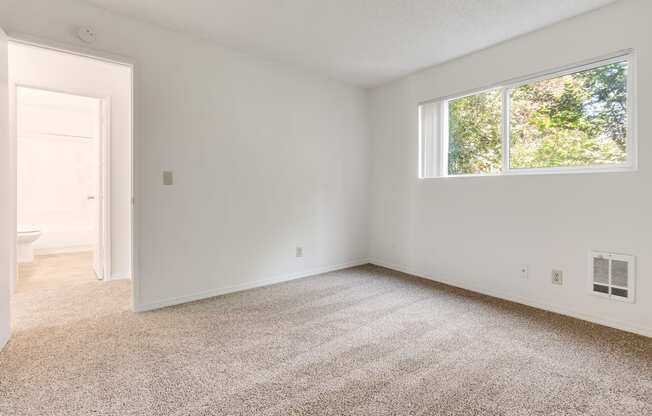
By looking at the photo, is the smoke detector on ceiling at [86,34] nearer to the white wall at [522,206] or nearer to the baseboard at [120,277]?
the baseboard at [120,277]

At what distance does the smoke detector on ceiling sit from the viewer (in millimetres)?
2424

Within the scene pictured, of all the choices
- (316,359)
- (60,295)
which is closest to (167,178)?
(60,295)

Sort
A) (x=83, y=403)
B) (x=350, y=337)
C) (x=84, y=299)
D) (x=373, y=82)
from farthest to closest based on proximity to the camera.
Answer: (x=373, y=82)
(x=84, y=299)
(x=350, y=337)
(x=83, y=403)

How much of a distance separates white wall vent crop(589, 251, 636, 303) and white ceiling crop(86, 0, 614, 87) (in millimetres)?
1865

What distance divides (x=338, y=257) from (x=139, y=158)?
2504 mm

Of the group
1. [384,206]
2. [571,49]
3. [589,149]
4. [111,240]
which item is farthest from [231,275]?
[571,49]

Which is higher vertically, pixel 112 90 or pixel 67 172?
pixel 112 90

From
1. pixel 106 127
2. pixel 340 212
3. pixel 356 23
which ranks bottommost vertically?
pixel 340 212

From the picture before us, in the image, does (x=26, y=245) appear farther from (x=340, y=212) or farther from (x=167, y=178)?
(x=340, y=212)

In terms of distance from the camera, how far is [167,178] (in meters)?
2.87

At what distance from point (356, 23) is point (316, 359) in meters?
2.55

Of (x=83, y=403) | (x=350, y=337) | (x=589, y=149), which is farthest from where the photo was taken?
(x=589, y=149)

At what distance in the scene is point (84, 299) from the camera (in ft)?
9.89

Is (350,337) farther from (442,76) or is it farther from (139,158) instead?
(442,76)
